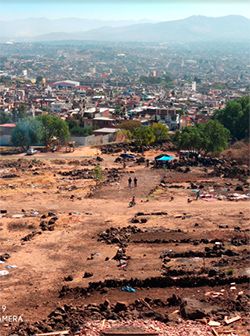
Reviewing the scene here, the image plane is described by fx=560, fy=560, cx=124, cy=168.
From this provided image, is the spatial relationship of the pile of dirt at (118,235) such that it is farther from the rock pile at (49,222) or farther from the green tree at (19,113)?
the green tree at (19,113)

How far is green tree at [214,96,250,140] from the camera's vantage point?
36625 mm

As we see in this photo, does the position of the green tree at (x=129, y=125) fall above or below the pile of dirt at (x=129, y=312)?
below

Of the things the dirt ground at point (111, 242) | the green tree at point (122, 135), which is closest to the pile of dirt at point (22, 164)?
the dirt ground at point (111, 242)

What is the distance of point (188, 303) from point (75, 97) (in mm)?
59027

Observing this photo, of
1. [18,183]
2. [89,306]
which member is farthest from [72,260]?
[18,183]

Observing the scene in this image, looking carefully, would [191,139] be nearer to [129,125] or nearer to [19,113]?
[129,125]

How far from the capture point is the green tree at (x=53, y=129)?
3412cm

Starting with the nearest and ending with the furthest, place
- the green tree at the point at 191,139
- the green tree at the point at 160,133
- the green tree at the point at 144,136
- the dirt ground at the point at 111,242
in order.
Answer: the dirt ground at the point at 111,242 → the green tree at the point at 191,139 → the green tree at the point at 144,136 → the green tree at the point at 160,133

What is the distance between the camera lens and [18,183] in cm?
2441

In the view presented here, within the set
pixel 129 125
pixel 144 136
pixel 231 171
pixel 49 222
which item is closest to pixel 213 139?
pixel 231 171

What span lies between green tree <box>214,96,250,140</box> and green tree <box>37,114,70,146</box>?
10.8 m

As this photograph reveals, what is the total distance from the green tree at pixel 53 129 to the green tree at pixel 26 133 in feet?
1.00

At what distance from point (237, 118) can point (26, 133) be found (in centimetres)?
1371

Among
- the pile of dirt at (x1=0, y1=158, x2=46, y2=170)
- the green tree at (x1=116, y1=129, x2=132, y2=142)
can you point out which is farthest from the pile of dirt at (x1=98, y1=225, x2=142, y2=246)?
the green tree at (x1=116, y1=129, x2=132, y2=142)
